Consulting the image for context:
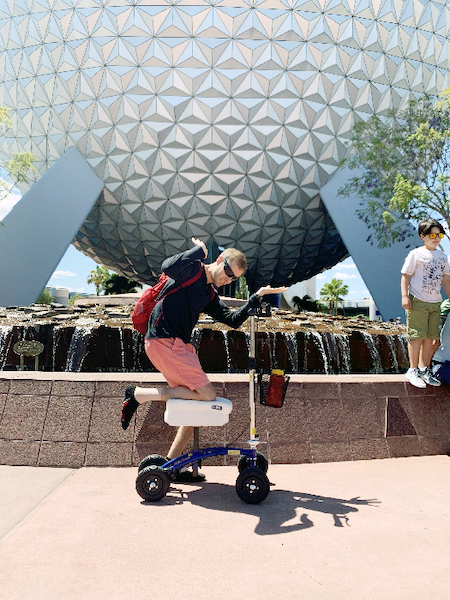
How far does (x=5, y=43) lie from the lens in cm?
2317

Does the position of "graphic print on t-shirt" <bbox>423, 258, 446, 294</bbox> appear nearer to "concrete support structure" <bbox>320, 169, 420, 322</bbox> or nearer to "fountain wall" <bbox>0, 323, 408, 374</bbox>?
"fountain wall" <bbox>0, 323, 408, 374</bbox>

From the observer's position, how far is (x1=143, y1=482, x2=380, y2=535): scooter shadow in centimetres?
288

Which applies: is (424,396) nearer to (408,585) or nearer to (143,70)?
(408,585)

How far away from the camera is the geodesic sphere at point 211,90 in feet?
66.2

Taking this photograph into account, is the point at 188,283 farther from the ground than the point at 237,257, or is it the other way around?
the point at 237,257

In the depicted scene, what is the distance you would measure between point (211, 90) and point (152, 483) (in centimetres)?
2023

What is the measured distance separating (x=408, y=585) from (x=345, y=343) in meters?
6.93

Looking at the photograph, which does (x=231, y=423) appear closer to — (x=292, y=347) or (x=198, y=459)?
(x=198, y=459)

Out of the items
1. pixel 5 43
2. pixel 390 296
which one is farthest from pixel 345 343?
pixel 5 43

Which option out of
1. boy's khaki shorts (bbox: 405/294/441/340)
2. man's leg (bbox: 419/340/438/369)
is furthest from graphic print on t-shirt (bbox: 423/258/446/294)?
man's leg (bbox: 419/340/438/369)

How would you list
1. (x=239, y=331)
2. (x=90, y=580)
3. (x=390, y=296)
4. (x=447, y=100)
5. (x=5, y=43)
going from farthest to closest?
(x=5, y=43) → (x=390, y=296) → (x=447, y=100) → (x=239, y=331) → (x=90, y=580)

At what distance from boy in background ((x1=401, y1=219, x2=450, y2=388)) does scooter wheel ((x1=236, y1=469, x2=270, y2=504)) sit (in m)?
2.37

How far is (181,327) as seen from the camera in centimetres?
349

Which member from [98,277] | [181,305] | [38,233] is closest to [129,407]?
[181,305]
